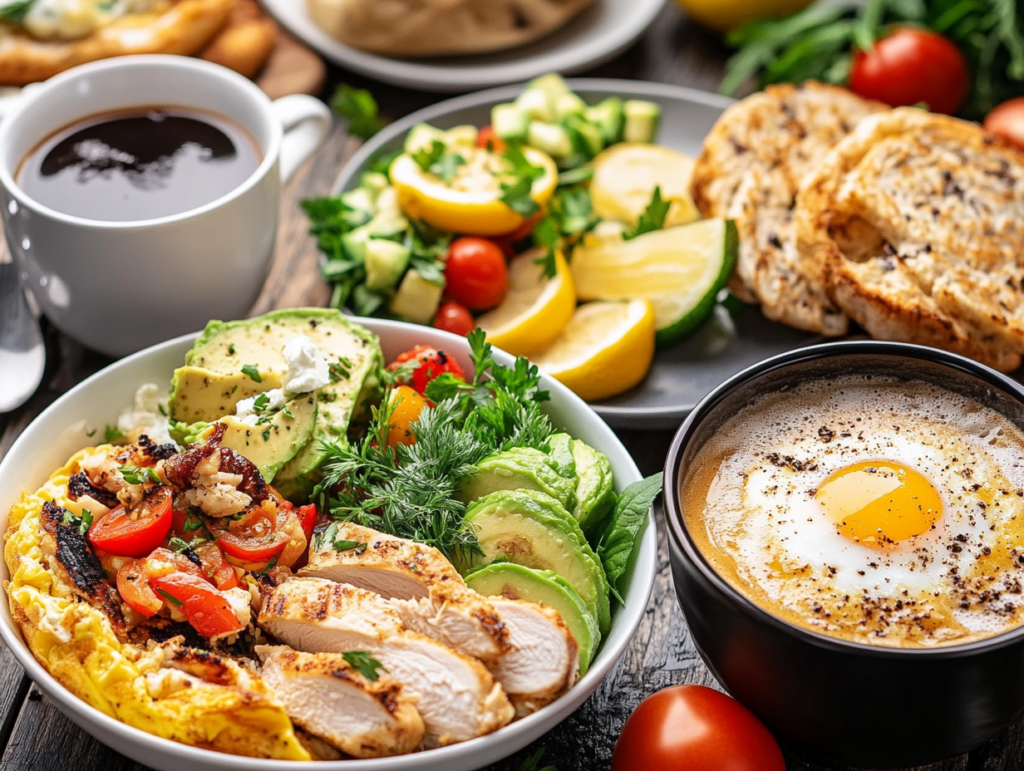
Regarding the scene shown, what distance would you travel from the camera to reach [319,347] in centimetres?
286

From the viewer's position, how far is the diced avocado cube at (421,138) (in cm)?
387

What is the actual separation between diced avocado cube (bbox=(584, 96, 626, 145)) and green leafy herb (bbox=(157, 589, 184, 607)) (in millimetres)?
2538

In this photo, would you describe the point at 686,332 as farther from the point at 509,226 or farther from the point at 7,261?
the point at 7,261

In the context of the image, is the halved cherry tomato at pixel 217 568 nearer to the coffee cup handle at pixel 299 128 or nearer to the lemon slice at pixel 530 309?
the lemon slice at pixel 530 309

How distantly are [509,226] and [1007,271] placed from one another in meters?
1.63

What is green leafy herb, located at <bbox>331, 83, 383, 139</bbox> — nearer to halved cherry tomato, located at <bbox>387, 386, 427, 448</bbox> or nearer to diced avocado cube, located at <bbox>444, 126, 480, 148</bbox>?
diced avocado cube, located at <bbox>444, 126, 480, 148</bbox>

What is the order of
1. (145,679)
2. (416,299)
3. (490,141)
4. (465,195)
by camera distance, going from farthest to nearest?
(490,141) → (465,195) → (416,299) → (145,679)

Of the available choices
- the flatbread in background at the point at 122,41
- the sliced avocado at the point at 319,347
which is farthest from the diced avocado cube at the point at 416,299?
the flatbread in background at the point at 122,41

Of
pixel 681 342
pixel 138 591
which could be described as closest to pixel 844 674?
pixel 138 591

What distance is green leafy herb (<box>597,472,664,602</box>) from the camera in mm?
2459

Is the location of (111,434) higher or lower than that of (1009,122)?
lower

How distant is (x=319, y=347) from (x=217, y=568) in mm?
729

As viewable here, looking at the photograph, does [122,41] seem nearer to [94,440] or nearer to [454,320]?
[454,320]

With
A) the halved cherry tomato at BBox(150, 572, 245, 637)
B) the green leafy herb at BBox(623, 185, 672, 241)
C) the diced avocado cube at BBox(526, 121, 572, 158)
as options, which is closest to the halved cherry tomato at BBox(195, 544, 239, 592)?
the halved cherry tomato at BBox(150, 572, 245, 637)
